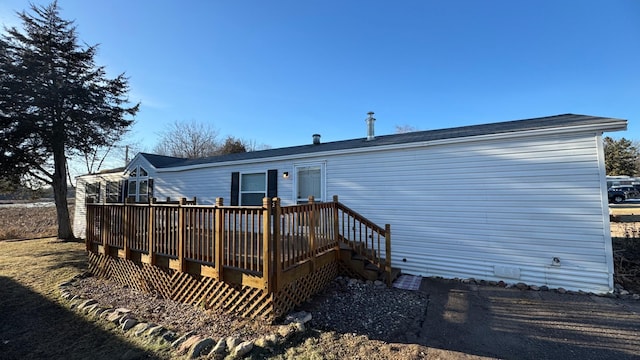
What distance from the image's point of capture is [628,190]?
2300cm

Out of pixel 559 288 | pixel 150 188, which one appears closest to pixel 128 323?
pixel 559 288

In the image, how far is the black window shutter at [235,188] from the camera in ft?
28.5

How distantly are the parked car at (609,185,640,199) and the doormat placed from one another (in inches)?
1144

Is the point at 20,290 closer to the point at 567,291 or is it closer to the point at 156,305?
the point at 156,305

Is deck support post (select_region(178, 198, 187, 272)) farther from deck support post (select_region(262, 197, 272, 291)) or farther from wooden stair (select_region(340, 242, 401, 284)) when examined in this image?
wooden stair (select_region(340, 242, 401, 284))

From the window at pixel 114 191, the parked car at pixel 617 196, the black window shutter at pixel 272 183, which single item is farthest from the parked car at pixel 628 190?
the window at pixel 114 191

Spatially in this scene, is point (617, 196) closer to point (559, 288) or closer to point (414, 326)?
point (559, 288)

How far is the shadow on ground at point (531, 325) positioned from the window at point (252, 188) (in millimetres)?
5583

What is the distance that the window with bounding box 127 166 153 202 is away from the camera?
11.5 metres

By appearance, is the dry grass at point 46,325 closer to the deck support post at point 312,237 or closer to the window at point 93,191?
the deck support post at point 312,237

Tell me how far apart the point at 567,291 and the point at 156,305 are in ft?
24.9

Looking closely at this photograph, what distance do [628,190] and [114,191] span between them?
39.0 metres

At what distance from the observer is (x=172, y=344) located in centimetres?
338

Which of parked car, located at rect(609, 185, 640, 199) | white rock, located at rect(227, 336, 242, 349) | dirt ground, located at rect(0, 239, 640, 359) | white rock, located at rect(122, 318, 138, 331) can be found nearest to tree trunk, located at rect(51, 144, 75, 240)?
dirt ground, located at rect(0, 239, 640, 359)
